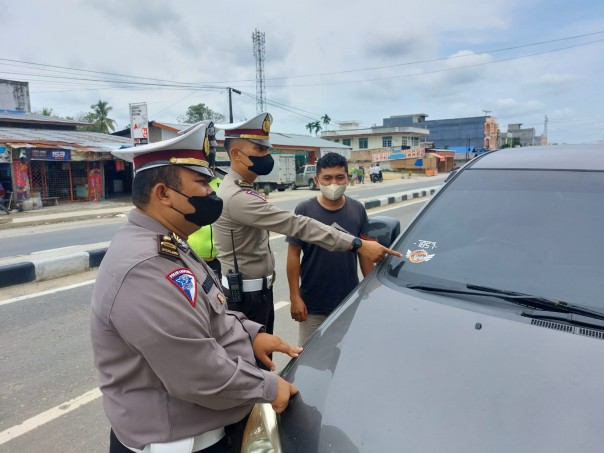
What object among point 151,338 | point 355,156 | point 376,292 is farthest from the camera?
point 355,156

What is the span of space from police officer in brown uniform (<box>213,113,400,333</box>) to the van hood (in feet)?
2.67

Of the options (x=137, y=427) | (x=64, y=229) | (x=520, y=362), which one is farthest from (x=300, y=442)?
(x=64, y=229)

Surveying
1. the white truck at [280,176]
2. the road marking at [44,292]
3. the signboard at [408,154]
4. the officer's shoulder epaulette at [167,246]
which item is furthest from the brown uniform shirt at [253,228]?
the signboard at [408,154]

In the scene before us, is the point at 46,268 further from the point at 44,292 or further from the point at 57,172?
the point at 57,172

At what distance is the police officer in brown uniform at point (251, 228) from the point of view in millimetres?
2494

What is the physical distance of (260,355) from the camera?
1779 mm

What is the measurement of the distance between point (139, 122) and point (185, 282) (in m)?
12.4

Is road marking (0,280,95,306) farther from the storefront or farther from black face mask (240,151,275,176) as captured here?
the storefront

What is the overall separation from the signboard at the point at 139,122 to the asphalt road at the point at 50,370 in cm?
726

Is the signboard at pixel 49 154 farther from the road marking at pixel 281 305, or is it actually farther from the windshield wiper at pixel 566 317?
the windshield wiper at pixel 566 317

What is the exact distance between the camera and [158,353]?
123cm

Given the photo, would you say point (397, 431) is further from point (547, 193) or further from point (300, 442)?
point (547, 193)

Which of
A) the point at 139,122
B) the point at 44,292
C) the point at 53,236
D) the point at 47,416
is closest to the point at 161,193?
the point at 47,416

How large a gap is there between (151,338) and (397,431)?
2.30 ft
